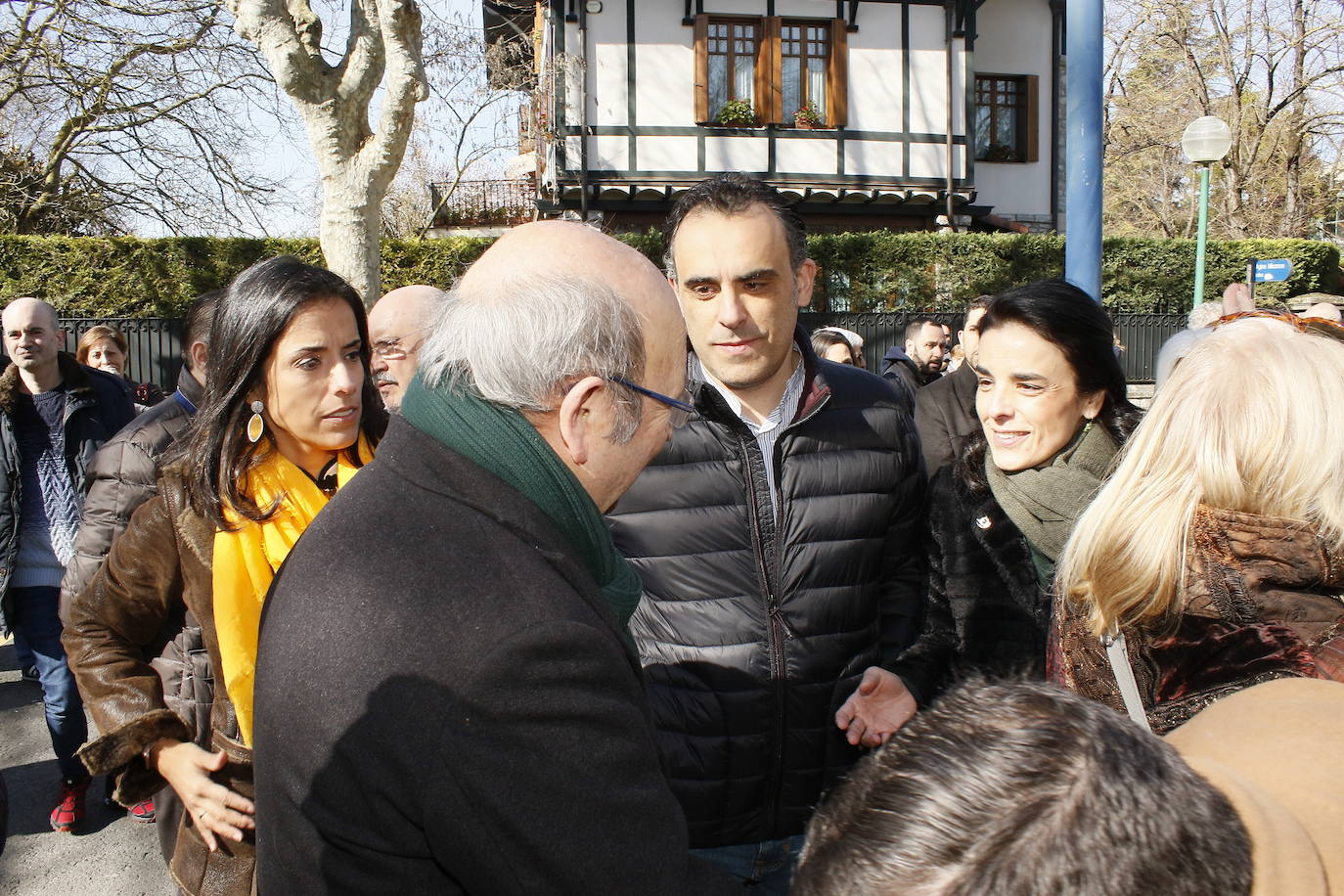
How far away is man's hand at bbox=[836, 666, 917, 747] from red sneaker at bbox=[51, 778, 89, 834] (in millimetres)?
3548

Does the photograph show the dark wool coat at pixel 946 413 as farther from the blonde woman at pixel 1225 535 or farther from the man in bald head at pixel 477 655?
the man in bald head at pixel 477 655

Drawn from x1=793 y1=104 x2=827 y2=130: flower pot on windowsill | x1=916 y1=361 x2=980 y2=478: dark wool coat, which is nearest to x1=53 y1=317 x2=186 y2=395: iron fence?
x1=793 y1=104 x2=827 y2=130: flower pot on windowsill

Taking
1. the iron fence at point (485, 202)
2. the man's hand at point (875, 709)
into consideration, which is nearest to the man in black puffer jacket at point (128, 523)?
the man's hand at point (875, 709)

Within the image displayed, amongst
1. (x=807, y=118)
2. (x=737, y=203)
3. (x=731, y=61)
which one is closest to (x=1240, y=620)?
(x=737, y=203)

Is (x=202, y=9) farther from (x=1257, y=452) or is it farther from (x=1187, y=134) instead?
(x=1257, y=452)

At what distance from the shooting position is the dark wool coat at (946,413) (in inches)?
177

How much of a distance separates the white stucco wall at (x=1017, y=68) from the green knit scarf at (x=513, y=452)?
20.6m

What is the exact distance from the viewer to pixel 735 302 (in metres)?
2.24

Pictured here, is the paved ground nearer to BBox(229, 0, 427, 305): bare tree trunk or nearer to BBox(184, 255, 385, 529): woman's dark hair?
BBox(184, 255, 385, 529): woman's dark hair

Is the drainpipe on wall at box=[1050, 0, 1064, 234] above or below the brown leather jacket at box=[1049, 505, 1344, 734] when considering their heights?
above

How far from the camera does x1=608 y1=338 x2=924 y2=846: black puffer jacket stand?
2100 mm

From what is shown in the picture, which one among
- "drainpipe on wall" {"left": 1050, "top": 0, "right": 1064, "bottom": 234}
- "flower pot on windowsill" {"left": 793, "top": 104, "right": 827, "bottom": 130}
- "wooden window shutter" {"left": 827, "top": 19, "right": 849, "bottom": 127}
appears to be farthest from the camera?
"drainpipe on wall" {"left": 1050, "top": 0, "right": 1064, "bottom": 234}

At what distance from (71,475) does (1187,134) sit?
1044 centimetres

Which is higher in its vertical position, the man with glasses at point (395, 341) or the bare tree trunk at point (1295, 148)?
the bare tree trunk at point (1295, 148)
